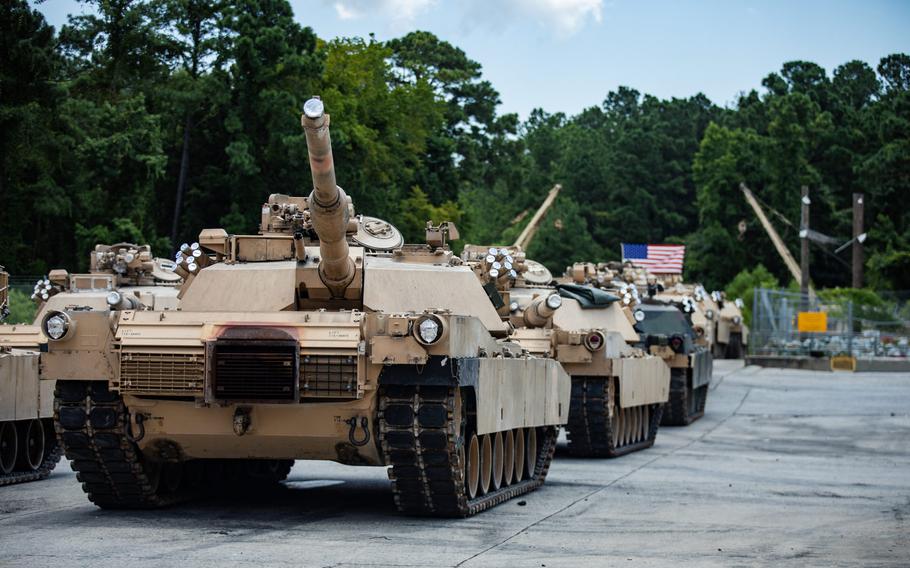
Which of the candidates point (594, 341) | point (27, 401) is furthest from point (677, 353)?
point (27, 401)

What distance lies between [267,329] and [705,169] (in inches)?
3196

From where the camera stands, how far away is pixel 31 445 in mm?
19609

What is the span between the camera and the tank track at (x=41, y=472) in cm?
1853

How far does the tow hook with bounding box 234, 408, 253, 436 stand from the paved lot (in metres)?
0.84

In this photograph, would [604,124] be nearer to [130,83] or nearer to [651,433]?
[130,83]

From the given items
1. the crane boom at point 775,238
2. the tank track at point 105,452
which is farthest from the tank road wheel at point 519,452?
the crane boom at point 775,238

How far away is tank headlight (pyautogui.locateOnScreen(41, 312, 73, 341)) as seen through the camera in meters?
14.0

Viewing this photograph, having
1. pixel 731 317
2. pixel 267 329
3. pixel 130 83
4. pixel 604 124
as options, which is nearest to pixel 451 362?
pixel 267 329

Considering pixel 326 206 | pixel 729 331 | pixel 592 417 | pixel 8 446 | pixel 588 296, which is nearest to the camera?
pixel 326 206

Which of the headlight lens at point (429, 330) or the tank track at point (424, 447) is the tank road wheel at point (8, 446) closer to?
the tank track at point (424, 447)

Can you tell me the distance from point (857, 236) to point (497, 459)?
171 feet

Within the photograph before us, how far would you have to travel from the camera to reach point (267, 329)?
13.6 metres

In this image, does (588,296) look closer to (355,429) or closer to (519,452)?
(519,452)

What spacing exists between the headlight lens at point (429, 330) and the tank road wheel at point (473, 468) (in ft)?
6.37
